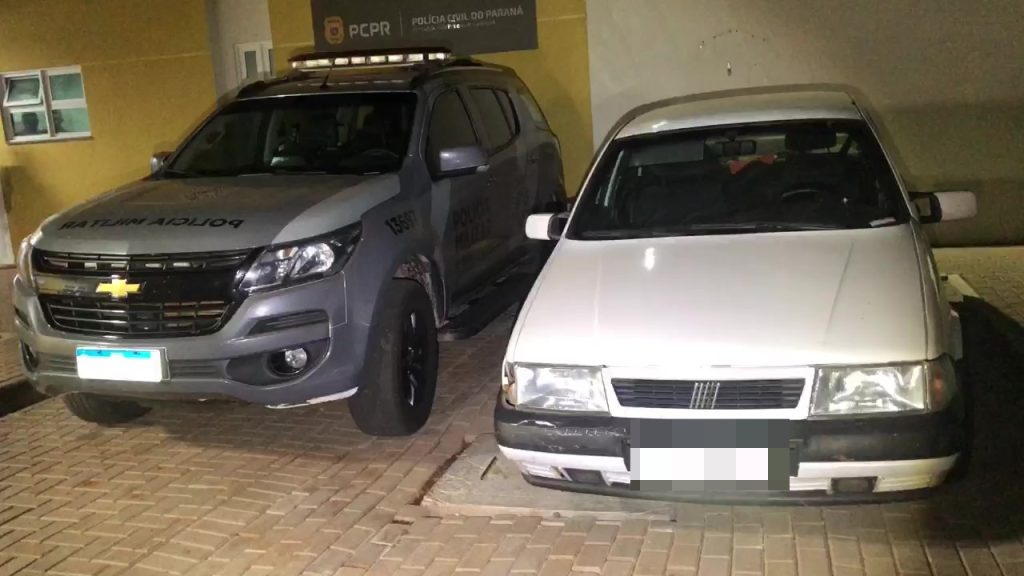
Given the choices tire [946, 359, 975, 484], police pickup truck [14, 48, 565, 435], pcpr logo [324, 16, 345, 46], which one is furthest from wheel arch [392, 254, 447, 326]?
pcpr logo [324, 16, 345, 46]

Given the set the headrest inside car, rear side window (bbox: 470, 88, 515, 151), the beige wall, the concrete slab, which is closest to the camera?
the concrete slab

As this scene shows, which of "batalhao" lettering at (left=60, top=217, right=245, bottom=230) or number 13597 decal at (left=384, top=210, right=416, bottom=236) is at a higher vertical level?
"batalhao" lettering at (left=60, top=217, right=245, bottom=230)

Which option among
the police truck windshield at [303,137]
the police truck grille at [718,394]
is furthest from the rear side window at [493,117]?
the police truck grille at [718,394]

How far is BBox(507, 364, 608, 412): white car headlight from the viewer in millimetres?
3492

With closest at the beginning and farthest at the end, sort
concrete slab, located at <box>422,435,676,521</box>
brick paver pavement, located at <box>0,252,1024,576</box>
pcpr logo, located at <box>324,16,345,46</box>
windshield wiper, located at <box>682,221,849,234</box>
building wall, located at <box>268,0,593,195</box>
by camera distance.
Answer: brick paver pavement, located at <box>0,252,1024,576</box> → concrete slab, located at <box>422,435,676,521</box> → windshield wiper, located at <box>682,221,849,234</box> → building wall, located at <box>268,0,593,195</box> → pcpr logo, located at <box>324,16,345,46</box>

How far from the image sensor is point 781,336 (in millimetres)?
3379

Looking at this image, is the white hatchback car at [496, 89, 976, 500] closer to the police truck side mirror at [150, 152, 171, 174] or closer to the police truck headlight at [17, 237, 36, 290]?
the police truck headlight at [17, 237, 36, 290]

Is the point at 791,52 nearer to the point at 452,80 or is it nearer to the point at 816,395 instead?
the point at 452,80

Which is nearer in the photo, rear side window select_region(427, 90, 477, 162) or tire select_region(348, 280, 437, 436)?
tire select_region(348, 280, 437, 436)

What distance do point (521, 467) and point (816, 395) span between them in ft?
3.82

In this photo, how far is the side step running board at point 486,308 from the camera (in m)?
5.56

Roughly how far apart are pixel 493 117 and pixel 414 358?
87.4 inches

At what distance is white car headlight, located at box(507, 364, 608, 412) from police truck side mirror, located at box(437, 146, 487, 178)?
6.80 ft

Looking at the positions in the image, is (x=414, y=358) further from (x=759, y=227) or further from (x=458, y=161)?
(x=759, y=227)
